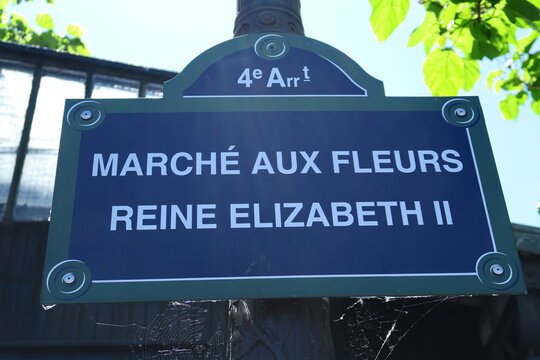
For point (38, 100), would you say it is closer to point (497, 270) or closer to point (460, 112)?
point (460, 112)

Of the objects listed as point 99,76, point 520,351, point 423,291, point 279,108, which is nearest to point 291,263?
point 423,291

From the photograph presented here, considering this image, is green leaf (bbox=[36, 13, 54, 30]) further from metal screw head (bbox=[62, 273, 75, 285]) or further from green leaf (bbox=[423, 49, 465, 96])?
metal screw head (bbox=[62, 273, 75, 285])

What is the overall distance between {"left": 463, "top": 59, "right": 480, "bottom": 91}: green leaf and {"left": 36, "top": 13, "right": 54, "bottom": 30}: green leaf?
610 cm

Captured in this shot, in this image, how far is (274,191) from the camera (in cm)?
164

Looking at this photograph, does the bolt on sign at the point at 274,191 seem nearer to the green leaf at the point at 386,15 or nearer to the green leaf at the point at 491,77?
the green leaf at the point at 386,15

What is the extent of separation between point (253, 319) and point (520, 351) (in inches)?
171

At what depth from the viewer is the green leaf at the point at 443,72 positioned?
97.7 inches

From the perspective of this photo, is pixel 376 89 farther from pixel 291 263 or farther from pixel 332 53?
pixel 291 263

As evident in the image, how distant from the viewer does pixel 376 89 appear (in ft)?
6.11

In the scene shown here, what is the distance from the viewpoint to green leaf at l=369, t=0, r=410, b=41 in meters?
2.18

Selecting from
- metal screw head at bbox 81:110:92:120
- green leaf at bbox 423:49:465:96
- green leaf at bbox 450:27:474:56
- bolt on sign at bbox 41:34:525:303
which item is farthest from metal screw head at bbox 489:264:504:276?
green leaf at bbox 450:27:474:56

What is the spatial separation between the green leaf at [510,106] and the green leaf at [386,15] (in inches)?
61.3

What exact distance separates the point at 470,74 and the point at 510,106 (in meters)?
1.13

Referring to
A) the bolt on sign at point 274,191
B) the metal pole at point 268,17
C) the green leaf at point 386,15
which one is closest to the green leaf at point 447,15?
the green leaf at point 386,15
